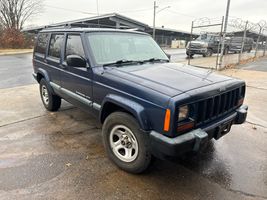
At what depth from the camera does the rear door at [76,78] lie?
11.9ft

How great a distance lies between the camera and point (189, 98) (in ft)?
8.29

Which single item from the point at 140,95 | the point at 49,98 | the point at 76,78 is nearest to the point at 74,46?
the point at 76,78

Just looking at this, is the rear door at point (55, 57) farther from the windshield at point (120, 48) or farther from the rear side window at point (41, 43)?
the windshield at point (120, 48)

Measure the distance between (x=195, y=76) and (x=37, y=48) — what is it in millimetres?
4130

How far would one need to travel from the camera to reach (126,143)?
312 centimetres

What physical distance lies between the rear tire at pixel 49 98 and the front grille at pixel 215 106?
3546 millimetres

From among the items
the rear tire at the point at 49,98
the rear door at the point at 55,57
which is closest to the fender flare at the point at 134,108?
the rear door at the point at 55,57

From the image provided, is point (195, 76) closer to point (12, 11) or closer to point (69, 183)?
point (69, 183)

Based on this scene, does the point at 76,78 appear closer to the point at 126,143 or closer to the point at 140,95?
the point at 126,143

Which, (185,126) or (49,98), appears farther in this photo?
(49,98)

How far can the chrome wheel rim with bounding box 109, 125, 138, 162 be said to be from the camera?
3.01 meters

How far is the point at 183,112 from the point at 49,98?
3.66m

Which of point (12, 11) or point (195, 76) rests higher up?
point (12, 11)

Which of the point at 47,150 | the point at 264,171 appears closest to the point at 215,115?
the point at 264,171
